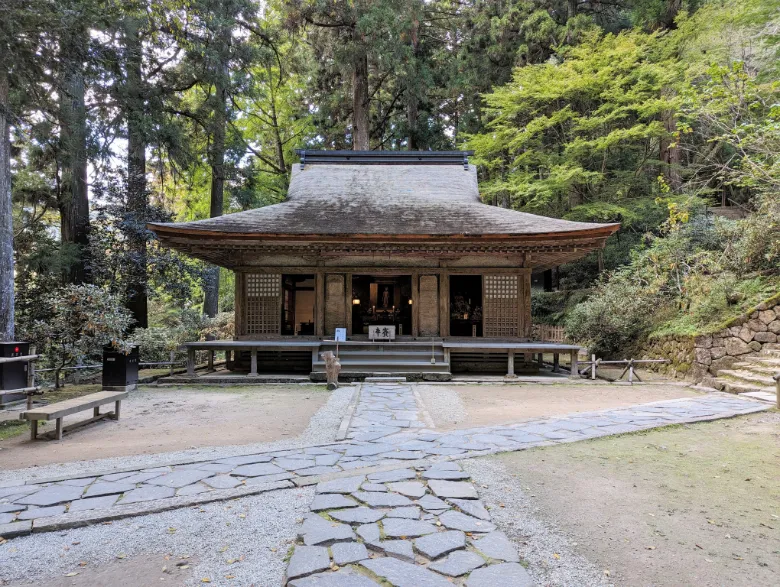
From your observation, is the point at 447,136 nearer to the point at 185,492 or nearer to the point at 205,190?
the point at 205,190

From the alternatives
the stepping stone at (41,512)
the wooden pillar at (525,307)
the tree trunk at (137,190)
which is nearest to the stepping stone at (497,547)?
the stepping stone at (41,512)

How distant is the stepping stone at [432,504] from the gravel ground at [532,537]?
13.8 inches

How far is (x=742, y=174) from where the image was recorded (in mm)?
8422

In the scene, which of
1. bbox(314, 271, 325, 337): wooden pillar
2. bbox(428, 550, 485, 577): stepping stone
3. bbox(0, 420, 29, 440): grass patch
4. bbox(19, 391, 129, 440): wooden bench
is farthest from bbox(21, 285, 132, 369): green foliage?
bbox(428, 550, 485, 577): stepping stone

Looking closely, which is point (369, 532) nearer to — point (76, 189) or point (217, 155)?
point (76, 189)

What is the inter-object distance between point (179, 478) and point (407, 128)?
869 inches

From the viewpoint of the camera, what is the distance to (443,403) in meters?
7.04

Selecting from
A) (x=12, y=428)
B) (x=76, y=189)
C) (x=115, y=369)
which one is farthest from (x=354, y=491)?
(x=76, y=189)

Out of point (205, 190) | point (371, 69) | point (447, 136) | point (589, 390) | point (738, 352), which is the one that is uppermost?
point (371, 69)

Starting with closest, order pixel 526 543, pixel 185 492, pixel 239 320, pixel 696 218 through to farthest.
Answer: pixel 526 543, pixel 185 492, pixel 239 320, pixel 696 218

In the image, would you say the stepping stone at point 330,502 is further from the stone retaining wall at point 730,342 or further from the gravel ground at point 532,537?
the stone retaining wall at point 730,342

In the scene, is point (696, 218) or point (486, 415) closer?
point (486, 415)

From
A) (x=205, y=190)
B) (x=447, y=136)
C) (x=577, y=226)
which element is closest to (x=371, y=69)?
(x=447, y=136)

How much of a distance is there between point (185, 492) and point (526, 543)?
2638 millimetres
